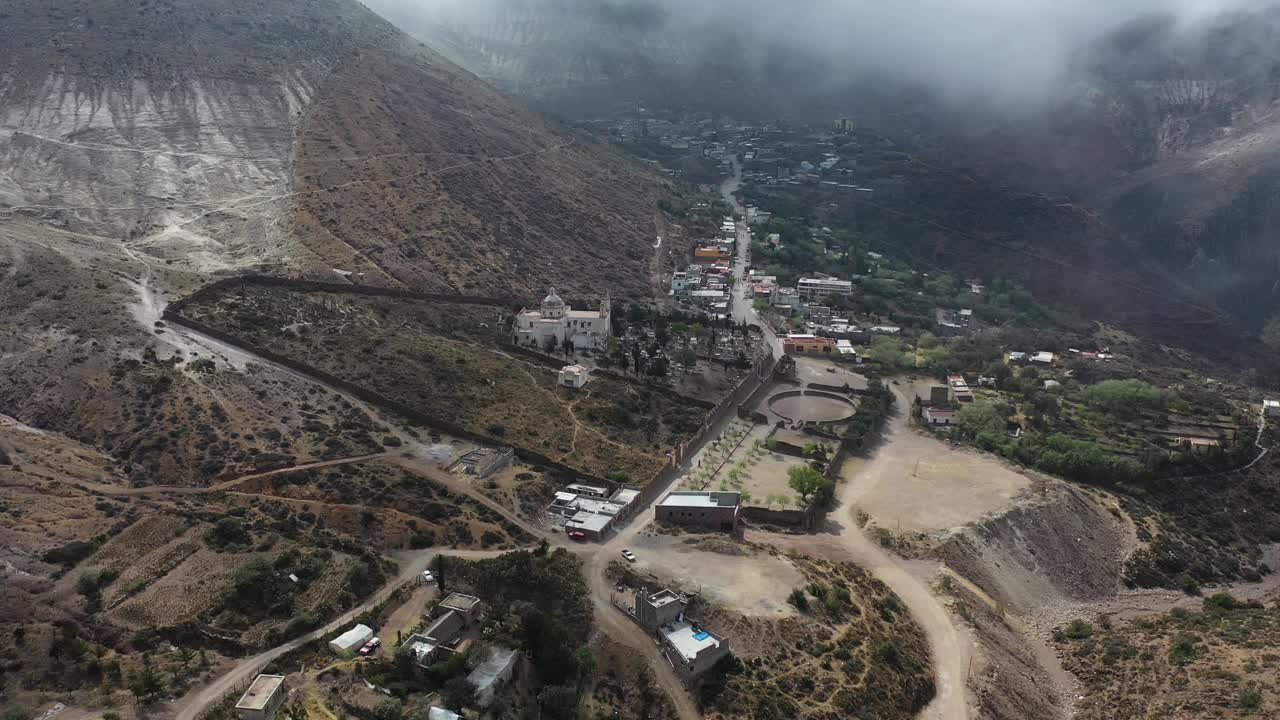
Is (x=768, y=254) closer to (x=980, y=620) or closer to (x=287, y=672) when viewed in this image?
(x=980, y=620)

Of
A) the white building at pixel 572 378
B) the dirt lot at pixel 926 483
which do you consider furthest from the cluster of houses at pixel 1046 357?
the white building at pixel 572 378

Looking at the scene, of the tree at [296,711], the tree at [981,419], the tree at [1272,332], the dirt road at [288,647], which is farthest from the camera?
the tree at [1272,332]

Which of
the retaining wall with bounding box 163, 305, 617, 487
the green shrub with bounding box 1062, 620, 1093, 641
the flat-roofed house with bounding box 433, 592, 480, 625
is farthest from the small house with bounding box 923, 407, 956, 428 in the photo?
the flat-roofed house with bounding box 433, 592, 480, 625

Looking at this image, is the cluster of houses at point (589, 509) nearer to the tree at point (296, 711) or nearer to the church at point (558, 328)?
the tree at point (296, 711)

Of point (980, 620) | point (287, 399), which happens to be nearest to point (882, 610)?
point (980, 620)

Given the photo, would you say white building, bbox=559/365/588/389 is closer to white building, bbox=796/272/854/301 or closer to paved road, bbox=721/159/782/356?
paved road, bbox=721/159/782/356

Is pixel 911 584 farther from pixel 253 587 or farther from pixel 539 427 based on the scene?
pixel 253 587
